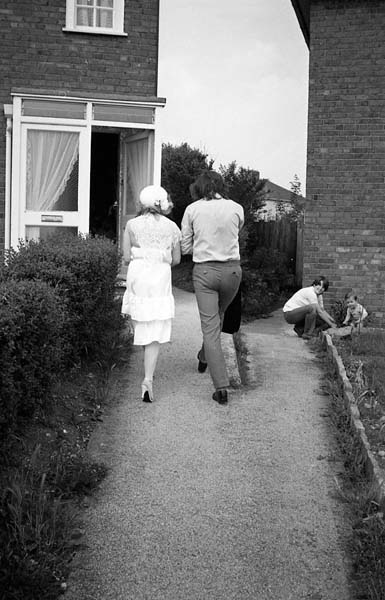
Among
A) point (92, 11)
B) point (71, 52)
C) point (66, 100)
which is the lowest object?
point (66, 100)

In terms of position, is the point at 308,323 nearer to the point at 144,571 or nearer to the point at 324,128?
the point at 324,128

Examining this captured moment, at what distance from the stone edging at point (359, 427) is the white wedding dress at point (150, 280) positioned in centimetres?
169

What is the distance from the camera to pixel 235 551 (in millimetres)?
4645

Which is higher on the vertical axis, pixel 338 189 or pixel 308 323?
pixel 338 189

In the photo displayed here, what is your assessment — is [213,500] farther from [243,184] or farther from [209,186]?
[243,184]

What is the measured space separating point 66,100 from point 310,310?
4628 millimetres

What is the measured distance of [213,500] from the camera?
5.27 meters

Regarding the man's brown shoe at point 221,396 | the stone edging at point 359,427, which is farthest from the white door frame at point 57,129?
the man's brown shoe at point 221,396

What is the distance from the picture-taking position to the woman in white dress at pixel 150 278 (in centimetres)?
725

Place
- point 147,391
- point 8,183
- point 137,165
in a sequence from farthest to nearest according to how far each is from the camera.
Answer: point 137,165, point 8,183, point 147,391

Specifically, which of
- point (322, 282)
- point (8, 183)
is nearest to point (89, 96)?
point (8, 183)

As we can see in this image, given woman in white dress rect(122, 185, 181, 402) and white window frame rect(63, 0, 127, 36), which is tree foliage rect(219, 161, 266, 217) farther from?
woman in white dress rect(122, 185, 181, 402)

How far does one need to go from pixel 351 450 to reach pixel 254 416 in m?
1.11

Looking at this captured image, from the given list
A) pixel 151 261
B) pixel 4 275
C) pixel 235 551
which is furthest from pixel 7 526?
pixel 151 261
